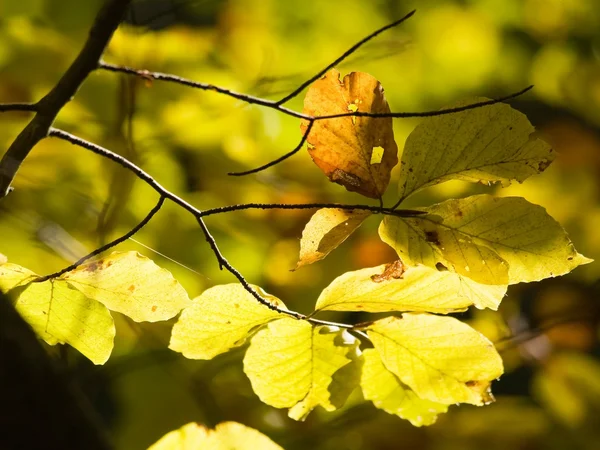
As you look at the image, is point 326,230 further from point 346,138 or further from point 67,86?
point 67,86

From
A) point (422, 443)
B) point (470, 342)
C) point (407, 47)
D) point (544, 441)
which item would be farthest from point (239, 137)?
point (544, 441)

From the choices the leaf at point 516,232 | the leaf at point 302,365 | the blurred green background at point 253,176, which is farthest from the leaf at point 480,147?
the blurred green background at point 253,176

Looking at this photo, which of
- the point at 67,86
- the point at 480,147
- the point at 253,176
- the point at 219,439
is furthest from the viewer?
the point at 253,176

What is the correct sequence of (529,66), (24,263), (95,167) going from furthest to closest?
(529,66)
(95,167)
(24,263)

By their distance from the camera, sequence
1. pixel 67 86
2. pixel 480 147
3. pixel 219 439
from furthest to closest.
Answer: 1. pixel 219 439
2. pixel 480 147
3. pixel 67 86

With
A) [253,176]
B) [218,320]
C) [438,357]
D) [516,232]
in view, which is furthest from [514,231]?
[253,176]

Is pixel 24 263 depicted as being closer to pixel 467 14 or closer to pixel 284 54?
pixel 284 54

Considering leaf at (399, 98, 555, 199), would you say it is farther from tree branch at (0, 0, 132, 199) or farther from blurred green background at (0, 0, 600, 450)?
blurred green background at (0, 0, 600, 450)
